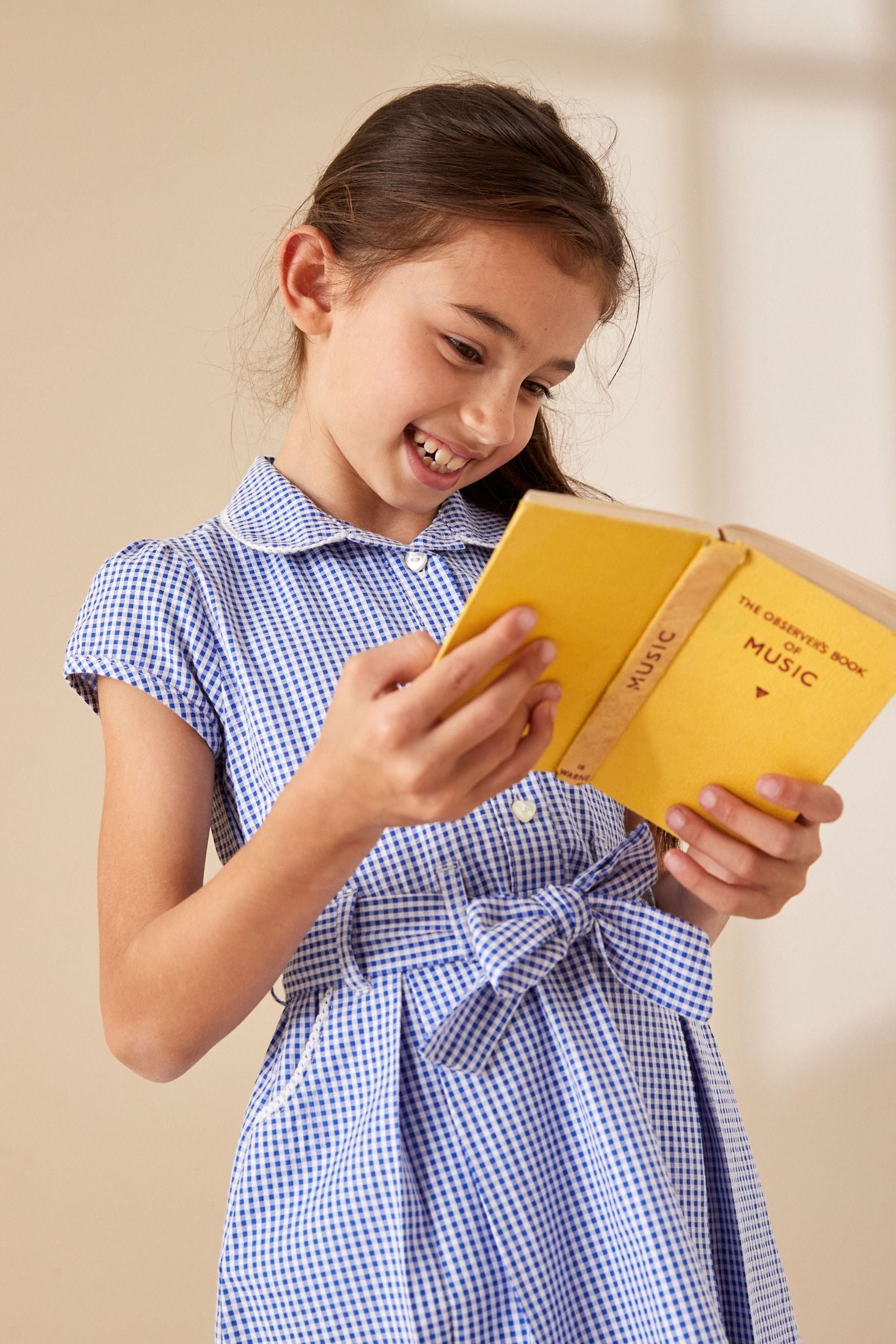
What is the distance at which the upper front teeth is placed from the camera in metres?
0.78

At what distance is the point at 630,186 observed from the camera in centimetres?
179

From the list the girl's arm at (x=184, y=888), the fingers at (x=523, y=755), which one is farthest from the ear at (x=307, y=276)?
the fingers at (x=523, y=755)

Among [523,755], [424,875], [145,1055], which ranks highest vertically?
[523,755]

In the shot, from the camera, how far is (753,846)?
2.09 ft

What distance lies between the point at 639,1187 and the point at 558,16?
1.59m

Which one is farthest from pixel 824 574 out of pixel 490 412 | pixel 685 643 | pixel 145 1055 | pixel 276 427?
pixel 276 427

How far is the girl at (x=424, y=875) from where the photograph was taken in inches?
23.3

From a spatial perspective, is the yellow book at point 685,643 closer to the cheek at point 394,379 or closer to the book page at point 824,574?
the book page at point 824,574

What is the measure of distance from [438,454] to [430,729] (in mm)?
302

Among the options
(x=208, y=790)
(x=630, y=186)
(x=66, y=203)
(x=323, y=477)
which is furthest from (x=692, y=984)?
(x=630, y=186)

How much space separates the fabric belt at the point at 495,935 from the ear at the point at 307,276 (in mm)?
384

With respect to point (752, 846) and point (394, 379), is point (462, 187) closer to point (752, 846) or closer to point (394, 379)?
point (394, 379)

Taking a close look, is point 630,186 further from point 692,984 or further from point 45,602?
point 692,984

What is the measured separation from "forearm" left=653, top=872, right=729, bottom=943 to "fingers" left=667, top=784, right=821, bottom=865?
139 mm
